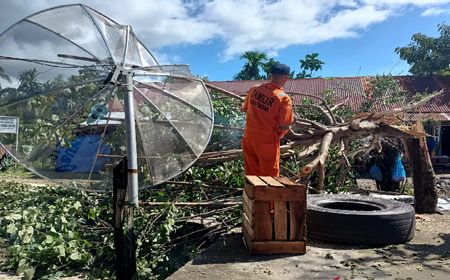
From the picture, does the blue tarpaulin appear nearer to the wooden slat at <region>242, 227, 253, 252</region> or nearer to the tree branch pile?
the wooden slat at <region>242, 227, 253, 252</region>

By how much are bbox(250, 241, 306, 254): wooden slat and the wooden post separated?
1283 mm

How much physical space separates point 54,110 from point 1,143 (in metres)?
0.78

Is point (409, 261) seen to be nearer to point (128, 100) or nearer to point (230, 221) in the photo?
point (230, 221)

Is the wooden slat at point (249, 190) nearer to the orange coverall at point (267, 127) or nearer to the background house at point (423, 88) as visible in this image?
the orange coverall at point (267, 127)

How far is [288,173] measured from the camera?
7379 mm

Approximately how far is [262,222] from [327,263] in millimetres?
720

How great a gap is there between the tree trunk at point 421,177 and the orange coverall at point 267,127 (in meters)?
2.98

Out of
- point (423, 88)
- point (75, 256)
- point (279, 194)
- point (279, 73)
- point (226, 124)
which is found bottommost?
point (75, 256)

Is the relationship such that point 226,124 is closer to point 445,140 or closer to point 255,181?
point 255,181

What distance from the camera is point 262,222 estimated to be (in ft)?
14.3

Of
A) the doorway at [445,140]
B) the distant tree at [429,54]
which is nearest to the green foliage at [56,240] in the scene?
the doorway at [445,140]

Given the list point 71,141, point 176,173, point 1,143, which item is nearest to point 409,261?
point 176,173

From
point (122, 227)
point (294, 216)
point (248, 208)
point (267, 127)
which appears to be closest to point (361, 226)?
point (294, 216)

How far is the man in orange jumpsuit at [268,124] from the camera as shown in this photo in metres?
5.53
